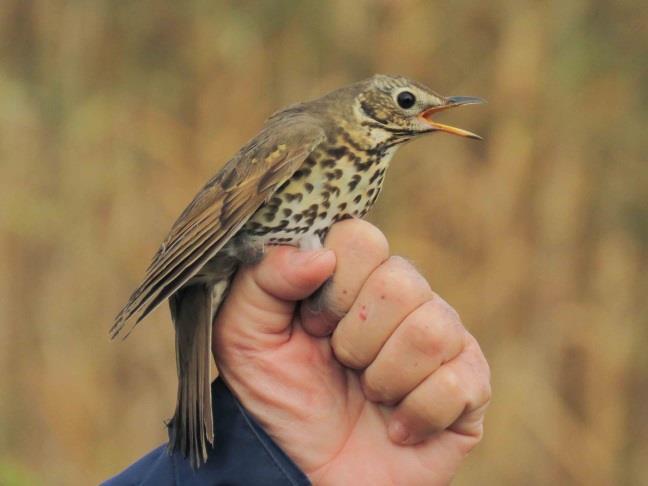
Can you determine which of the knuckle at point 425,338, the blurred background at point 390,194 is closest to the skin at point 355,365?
the knuckle at point 425,338

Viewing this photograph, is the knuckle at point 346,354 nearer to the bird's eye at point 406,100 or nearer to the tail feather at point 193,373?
the tail feather at point 193,373

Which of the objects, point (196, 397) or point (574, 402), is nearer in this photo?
point (196, 397)

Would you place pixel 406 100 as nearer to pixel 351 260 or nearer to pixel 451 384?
pixel 351 260

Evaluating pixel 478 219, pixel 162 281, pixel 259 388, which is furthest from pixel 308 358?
pixel 478 219

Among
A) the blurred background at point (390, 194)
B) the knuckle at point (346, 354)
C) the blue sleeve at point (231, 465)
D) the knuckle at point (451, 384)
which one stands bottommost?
the blurred background at point (390, 194)

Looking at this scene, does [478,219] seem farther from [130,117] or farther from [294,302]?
[294,302]
